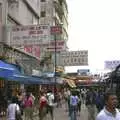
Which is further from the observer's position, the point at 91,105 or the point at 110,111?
the point at 91,105

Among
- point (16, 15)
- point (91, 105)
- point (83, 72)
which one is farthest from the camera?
point (83, 72)

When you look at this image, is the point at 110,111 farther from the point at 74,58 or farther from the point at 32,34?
the point at 74,58

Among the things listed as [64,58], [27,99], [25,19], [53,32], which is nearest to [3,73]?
[27,99]

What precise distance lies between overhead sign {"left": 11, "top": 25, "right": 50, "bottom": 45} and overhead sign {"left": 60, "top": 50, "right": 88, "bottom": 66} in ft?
103

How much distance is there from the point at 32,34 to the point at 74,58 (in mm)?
34510

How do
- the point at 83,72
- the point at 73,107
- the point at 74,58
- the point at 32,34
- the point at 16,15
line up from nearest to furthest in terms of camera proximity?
the point at 73,107
the point at 32,34
the point at 16,15
the point at 74,58
the point at 83,72

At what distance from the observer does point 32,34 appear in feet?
112

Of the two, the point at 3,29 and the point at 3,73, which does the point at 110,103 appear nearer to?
the point at 3,73

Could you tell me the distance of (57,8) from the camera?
336ft

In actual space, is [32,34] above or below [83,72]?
below

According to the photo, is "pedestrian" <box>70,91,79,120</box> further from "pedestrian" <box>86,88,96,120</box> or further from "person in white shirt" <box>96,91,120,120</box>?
"person in white shirt" <box>96,91,120,120</box>

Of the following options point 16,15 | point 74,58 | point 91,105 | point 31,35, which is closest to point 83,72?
point 74,58

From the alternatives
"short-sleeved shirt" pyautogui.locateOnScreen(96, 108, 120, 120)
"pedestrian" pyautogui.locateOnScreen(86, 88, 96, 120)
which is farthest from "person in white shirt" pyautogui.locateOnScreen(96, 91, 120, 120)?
"pedestrian" pyautogui.locateOnScreen(86, 88, 96, 120)

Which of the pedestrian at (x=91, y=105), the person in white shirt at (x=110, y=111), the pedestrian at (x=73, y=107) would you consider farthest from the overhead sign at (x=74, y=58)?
the person in white shirt at (x=110, y=111)
